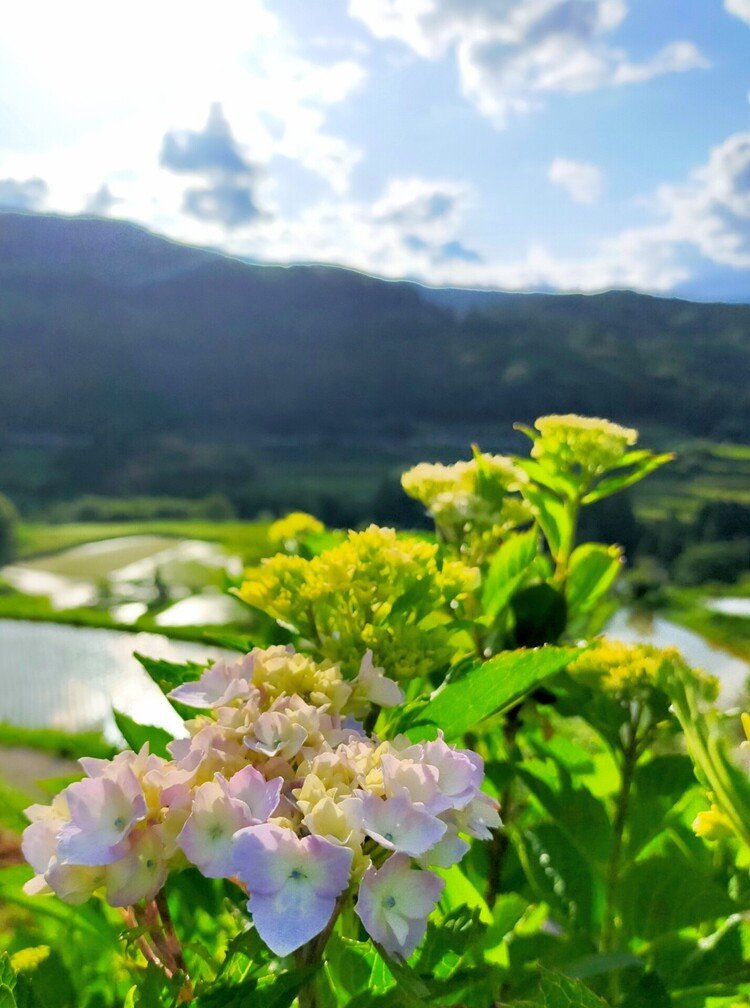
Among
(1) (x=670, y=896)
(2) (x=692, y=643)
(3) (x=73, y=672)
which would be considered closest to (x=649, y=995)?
(1) (x=670, y=896)

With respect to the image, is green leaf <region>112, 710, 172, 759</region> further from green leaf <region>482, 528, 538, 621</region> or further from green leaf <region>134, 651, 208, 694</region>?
green leaf <region>482, 528, 538, 621</region>

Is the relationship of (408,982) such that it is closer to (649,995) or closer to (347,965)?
(347,965)

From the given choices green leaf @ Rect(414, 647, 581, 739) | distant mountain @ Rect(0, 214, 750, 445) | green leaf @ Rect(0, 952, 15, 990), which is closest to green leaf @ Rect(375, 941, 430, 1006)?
green leaf @ Rect(414, 647, 581, 739)

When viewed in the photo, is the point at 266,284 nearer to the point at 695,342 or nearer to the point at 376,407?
the point at 376,407

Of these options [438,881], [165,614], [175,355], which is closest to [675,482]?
[165,614]

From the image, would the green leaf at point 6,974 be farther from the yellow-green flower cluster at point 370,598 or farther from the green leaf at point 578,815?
the green leaf at point 578,815
